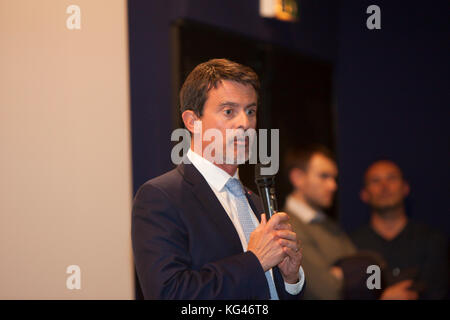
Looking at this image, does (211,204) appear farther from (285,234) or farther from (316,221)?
(316,221)

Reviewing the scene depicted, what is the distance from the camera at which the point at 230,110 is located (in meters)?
1.47

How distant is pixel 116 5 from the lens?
2143mm

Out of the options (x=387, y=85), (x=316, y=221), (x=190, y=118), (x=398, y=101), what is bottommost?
(x=316, y=221)

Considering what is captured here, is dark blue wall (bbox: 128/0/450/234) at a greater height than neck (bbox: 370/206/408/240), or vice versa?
dark blue wall (bbox: 128/0/450/234)

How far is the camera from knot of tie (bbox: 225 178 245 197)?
5.14 ft

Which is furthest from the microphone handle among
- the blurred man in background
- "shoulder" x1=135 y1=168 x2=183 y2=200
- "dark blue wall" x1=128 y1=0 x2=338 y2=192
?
the blurred man in background

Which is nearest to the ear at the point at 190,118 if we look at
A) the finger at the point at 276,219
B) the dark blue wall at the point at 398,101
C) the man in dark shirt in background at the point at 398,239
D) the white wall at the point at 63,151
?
the finger at the point at 276,219

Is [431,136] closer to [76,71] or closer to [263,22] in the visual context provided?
[263,22]

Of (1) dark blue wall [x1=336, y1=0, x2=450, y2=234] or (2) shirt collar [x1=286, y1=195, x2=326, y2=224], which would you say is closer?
(2) shirt collar [x1=286, y1=195, x2=326, y2=224]

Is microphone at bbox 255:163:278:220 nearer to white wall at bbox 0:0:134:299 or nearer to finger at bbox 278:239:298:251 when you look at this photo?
finger at bbox 278:239:298:251

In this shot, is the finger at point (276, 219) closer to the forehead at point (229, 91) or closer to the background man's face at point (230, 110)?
the background man's face at point (230, 110)

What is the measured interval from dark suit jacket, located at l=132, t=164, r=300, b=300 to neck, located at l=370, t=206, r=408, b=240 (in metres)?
2.86

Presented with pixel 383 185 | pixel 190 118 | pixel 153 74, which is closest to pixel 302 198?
pixel 383 185

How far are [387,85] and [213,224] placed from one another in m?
3.87
